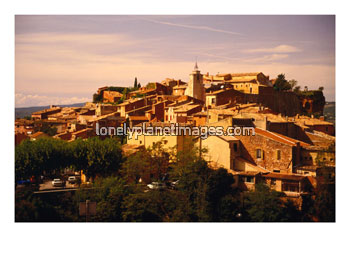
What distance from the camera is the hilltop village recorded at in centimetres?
1069

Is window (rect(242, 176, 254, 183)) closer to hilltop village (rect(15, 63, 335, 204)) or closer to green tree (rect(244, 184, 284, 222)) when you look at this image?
hilltop village (rect(15, 63, 335, 204))

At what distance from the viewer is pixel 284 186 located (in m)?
10.4

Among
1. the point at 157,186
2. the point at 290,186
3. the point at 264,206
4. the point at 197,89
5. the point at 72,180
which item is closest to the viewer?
the point at 264,206

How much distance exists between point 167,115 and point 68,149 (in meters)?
7.61

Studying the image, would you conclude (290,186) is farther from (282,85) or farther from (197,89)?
(282,85)

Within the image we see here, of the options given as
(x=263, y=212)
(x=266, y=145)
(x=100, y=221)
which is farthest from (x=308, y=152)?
(x=100, y=221)

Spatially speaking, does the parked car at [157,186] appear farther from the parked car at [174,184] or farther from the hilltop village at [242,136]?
the hilltop village at [242,136]

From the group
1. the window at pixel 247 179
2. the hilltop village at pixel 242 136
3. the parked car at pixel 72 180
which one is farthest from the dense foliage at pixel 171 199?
the parked car at pixel 72 180

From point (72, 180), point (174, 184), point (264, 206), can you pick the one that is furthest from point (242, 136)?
point (72, 180)

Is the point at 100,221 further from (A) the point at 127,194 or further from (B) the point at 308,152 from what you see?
(B) the point at 308,152

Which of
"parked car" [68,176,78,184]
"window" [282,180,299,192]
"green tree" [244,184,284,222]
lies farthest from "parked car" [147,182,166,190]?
"window" [282,180,299,192]

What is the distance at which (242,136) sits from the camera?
1158cm

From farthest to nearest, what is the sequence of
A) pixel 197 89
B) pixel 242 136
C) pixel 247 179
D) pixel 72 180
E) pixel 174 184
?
pixel 197 89 → pixel 72 180 → pixel 242 136 → pixel 247 179 → pixel 174 184

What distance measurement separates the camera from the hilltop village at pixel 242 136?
10688 mm
